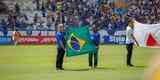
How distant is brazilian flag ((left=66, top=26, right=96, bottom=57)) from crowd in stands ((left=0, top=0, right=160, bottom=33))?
20.9 m

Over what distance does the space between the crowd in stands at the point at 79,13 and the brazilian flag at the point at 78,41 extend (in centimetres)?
2093

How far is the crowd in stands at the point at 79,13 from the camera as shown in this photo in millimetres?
43281

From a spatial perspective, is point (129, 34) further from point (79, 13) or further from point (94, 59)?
point (79, 13)

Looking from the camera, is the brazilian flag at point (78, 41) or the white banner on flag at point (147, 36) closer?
the brazilian flag at point (78, 41)

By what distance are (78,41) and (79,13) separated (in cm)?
2450

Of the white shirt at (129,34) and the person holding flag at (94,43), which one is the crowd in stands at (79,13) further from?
the person holding flag at (94,43)

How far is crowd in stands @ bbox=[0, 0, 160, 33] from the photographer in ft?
142

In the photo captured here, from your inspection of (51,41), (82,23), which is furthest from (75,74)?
(82,23)

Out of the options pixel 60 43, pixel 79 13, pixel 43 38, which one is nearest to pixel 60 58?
pixel 60 43

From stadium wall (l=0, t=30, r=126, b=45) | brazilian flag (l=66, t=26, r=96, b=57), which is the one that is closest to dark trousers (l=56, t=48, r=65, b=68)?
brazilian flag (l=66, t=26, r=96, b=57)

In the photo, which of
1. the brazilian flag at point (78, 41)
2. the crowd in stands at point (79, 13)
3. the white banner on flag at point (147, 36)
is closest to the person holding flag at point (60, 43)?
the brazilian flag at point (78, 41)

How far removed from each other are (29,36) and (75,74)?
24.7 m

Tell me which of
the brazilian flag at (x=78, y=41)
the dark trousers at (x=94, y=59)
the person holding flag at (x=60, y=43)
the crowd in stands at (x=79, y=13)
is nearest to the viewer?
the person holding flag at (x=60, y=43)

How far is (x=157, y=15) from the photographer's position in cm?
4538
